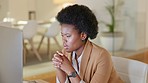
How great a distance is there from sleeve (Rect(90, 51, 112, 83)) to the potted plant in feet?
9.10

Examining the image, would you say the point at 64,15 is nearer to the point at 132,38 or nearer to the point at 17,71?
the point at 17,71

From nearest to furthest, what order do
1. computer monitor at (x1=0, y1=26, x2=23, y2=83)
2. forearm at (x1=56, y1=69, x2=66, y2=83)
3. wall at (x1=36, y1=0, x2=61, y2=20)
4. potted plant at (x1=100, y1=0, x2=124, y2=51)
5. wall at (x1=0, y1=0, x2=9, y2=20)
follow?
computer monitor at (x1=0, y1=26, x2=23, y2=83), forearm at (x1=56, y1=69, x2=66, y2=83), potted plant at (x1=100, y1=0, x2=124, y2=51), wall at (x1=0, y1=0, x2=9, y2=20), wall at (x1=36, y1=0, x2=61, y2=20)

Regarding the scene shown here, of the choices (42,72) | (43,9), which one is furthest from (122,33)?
(43,9)

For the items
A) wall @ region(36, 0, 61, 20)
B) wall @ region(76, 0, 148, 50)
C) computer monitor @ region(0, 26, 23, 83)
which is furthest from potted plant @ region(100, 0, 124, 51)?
computer monitor @ region(0, 26, 23, 83)

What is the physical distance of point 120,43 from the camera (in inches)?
162

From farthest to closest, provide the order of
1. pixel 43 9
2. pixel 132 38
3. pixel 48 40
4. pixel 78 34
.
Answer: pixel 43 9 → pixel 48 40 → pixel 132 38 → pixel 78 34

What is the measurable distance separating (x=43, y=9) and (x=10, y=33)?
18.5 ft

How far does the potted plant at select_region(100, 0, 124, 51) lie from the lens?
158 inches

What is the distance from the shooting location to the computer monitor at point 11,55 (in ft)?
3.20

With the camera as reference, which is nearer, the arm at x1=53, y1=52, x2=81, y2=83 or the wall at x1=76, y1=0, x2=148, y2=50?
the arm at x1=53, y1=52, x2=81, y2=83

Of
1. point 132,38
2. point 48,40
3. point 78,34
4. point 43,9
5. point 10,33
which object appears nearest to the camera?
point 10,33

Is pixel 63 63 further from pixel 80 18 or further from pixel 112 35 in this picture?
pixel 112 35

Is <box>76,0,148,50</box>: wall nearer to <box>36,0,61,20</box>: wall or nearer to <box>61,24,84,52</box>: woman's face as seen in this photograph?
<box>36,0,61,20</box>: wall

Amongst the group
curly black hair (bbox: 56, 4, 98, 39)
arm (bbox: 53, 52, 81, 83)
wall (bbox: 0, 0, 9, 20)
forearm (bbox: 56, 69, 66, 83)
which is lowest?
forearm (bbox: 56, 69, 66, 83)
